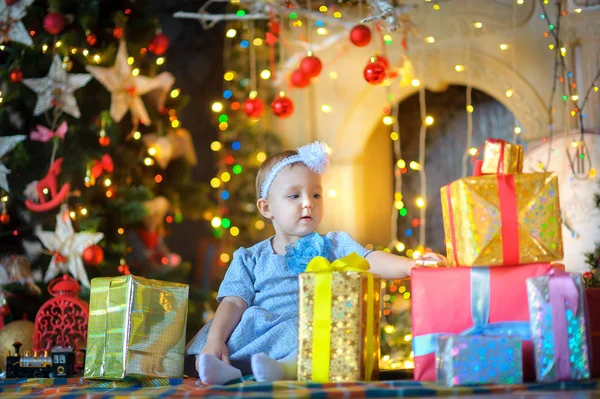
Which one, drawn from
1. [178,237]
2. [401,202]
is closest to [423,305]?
[401,202]

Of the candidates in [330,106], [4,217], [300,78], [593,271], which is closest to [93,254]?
[4,217]

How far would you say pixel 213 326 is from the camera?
209 cm

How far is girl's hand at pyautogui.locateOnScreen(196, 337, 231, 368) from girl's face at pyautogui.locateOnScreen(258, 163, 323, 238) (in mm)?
371

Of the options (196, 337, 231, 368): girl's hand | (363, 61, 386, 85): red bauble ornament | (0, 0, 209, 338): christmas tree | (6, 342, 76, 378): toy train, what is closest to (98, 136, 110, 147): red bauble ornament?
(0, 0, 209, 338): christmas tree

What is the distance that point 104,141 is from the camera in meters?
3.56

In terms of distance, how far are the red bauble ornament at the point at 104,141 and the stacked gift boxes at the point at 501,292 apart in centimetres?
213

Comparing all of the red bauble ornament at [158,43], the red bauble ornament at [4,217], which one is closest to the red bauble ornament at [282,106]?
the red bauble ornament at [158,43]

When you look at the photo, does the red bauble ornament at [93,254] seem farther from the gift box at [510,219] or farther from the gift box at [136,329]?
the gift box at [510,219]

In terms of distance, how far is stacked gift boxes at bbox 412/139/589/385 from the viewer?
1.61 metres

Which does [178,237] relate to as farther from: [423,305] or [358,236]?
[423,305]

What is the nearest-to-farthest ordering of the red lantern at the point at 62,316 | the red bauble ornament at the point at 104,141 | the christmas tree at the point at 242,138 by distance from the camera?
the red lantern at the point at 62,316
the red bauble ornament at the point at 104,141
the christmas tree at the point at 242,138

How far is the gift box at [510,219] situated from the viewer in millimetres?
1695

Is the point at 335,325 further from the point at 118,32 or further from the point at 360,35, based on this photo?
the point at 118,32

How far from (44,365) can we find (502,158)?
1.42m
